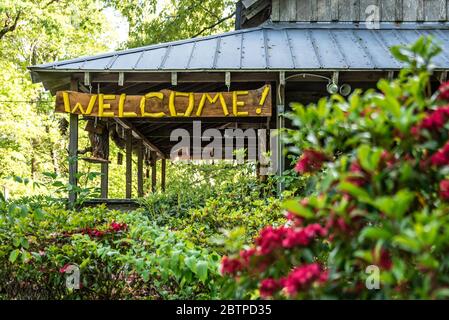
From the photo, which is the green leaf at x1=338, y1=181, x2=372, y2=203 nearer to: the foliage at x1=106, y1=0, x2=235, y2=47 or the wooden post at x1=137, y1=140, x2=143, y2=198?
the wooden post at x1=137, y1=140, x2=143, y2=198

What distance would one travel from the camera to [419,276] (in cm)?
222

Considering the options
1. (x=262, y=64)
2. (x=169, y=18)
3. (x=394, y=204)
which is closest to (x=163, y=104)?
(x=262, y=64)

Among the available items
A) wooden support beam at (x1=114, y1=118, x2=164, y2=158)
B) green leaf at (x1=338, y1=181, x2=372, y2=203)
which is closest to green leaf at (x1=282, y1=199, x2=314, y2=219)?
green leaf at (x1=338, y1=181, x2=372, y2=203)

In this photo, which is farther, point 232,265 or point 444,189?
point 232,265

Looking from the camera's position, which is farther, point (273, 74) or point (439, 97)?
point (273, 74)

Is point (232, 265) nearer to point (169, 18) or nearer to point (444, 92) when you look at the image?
point (444, 92)

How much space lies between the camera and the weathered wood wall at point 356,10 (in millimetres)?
10703

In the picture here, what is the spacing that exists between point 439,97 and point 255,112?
629cm

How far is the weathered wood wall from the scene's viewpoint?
10.7 meters

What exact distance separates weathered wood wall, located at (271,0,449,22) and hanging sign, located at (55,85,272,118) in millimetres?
3232

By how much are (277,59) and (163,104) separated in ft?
6.45

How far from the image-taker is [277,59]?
28.2 feet
